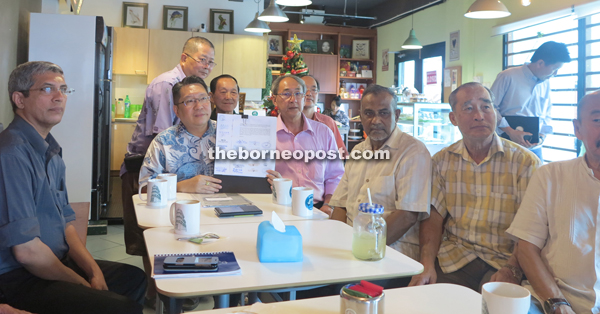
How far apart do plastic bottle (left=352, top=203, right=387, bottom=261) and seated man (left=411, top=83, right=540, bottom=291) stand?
0.50m

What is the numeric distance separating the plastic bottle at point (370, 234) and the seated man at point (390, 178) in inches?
25.0

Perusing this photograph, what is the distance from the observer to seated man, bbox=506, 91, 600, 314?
4.98 feet

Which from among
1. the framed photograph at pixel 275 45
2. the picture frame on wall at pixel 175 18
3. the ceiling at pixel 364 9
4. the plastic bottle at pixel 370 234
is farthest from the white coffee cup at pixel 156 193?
the framed photograph at pixel 275 45

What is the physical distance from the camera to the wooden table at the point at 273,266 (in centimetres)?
117

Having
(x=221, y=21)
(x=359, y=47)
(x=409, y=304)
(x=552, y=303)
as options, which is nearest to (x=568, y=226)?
(x=552, y=303)

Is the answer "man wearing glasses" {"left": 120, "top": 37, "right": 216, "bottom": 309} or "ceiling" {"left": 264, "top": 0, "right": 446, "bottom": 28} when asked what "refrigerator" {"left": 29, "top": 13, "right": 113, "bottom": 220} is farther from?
"ceiling" {"left": 264, "top": 0, "right": 446, "bottom": 28}

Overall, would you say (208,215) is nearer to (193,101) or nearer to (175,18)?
(193,101)

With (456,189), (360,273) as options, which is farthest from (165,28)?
(360,273)

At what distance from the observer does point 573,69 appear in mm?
5625

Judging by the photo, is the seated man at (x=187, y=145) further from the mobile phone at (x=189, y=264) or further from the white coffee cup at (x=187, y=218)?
the mobile phone at (x=189, y=264)

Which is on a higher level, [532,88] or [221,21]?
[221,21]

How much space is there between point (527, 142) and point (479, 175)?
2199 mm

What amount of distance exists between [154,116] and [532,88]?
3350 mm

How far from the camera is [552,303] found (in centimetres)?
149
